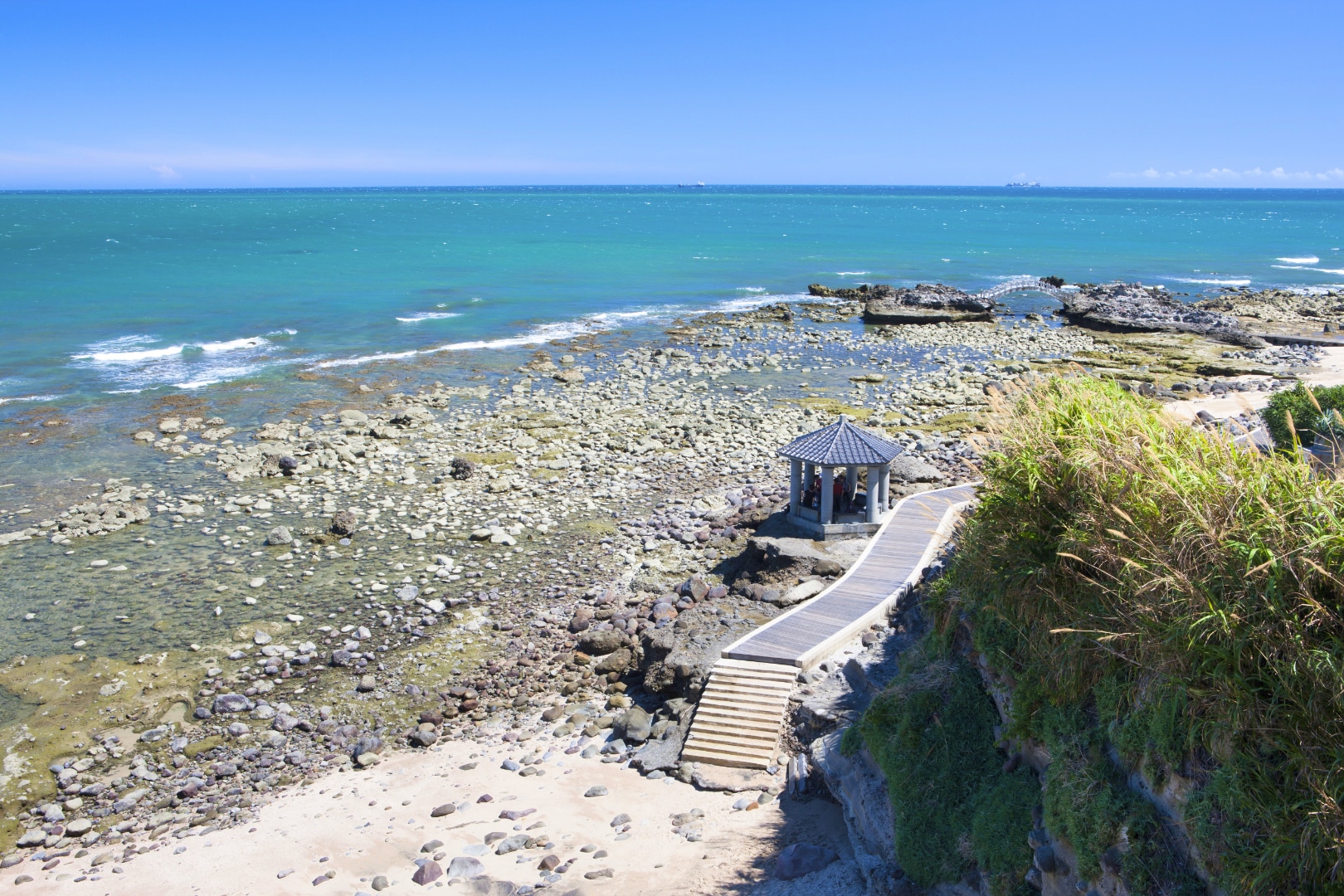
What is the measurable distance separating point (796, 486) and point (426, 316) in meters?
38.6

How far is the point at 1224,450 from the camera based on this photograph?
820cm

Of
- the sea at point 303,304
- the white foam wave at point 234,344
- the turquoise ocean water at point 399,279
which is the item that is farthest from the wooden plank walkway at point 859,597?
the white foam wave at point 234,344

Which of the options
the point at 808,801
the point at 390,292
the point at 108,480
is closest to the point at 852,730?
the point at 808,801

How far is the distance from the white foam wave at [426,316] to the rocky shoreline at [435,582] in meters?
17.3

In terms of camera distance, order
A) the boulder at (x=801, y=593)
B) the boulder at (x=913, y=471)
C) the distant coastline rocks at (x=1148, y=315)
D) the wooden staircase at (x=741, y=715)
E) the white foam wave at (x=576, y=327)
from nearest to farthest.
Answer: the wooden staircase at (x=741, y=715) → the boulder at (x=801, y=593) → the boulder at (x=913, y=471) → the white foam wave at (x=576, y=327) → the distant coastline rocks at (x=1148, y=315)

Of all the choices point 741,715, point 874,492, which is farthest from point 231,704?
point 874,492

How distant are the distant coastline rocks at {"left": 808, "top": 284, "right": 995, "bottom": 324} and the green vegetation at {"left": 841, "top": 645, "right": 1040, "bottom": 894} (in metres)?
43.0

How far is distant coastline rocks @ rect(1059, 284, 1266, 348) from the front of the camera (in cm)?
4681

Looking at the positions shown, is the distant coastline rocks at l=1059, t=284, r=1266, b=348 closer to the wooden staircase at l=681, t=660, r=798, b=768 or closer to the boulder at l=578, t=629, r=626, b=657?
the boulder at l=578, t=629, r=626, b=657

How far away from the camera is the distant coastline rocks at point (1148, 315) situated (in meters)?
46.8

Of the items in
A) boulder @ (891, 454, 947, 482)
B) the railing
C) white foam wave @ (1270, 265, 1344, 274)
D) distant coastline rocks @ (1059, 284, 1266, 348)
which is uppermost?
white foam wave @ (1270, 265, 1344, 274)

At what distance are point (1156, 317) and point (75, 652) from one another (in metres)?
51.4

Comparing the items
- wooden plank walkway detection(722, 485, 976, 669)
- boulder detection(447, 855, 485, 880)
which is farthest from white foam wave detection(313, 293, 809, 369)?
boulder detection(447, 855, 485, 880)

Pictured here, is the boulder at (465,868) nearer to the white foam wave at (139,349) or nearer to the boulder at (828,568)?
the boulder at (828,568)
